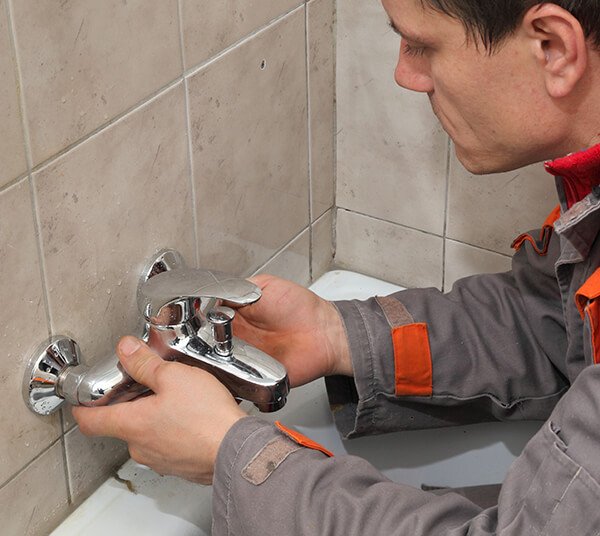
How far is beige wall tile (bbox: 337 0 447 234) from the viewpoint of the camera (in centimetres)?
130

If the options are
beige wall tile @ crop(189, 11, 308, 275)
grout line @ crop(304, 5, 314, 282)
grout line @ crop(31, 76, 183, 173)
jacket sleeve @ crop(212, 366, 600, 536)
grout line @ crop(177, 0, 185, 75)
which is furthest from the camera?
grout line @ crop(304, 5, 314, 282)

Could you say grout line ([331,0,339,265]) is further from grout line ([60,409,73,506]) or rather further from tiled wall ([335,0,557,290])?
grout line ([60,409,73,506])

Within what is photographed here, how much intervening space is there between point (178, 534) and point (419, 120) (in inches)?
21.6

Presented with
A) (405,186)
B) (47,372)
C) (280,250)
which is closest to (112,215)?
(47,372)

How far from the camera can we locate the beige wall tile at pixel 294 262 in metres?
1.33

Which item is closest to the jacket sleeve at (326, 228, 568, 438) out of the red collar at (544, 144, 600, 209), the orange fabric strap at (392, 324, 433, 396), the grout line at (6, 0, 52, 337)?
the orange fabric strap at (392, 324, 433, 396)

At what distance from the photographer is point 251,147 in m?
1.20

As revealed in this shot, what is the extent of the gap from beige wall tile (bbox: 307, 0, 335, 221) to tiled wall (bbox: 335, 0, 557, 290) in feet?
0.04

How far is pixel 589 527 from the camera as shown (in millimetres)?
796

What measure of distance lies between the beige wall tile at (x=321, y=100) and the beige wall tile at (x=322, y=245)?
0.01 meters

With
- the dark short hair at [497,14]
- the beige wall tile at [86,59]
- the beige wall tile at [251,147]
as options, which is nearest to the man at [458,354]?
the dark short hair at [497,14]

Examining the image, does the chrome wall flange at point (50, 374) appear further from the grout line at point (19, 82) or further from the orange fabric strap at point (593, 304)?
the orange fabric strap at point (593, 304)

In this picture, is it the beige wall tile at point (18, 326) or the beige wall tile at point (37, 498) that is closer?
the beige wall tile at point (18, 326)

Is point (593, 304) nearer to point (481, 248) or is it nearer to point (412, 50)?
point (412, 50)
